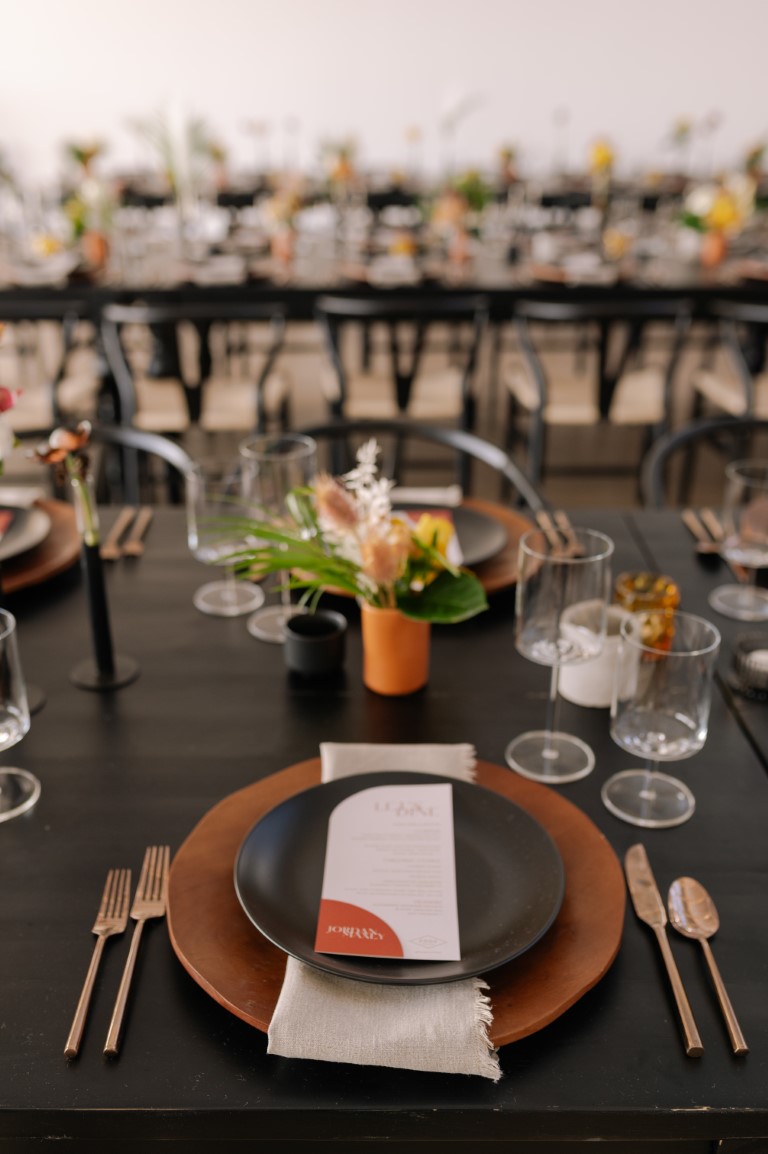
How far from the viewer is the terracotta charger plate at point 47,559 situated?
151cm

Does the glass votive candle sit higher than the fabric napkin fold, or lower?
higher

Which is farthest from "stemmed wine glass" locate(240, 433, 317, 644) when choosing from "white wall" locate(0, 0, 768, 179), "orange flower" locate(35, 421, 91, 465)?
"white wall" locate(0, 0, 768, 179)

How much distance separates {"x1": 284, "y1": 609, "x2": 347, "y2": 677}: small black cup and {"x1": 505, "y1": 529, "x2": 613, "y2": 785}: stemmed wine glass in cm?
26

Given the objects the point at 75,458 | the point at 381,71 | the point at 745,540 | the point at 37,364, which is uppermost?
the point at 381,71

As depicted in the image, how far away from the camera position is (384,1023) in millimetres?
779

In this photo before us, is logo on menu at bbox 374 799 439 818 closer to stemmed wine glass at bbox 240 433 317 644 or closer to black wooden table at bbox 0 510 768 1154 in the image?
black wooden table at bbox 0 510 768 1154

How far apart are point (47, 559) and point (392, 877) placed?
89 centimetres

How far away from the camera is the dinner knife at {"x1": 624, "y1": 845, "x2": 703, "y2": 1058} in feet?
2.60

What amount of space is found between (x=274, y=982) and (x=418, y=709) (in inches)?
18.5

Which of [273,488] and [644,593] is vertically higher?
[273,488]

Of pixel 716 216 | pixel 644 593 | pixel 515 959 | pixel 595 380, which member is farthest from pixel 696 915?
pixel 716 216

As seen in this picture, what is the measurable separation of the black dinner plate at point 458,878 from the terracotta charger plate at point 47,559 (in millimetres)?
692

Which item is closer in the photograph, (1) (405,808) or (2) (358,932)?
(2) (358,932)

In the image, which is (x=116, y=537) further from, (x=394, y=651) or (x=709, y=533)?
(x=709, y=533)
